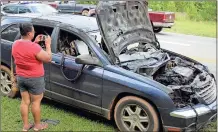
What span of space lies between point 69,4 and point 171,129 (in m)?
18.0

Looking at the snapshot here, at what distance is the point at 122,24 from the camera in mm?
5445

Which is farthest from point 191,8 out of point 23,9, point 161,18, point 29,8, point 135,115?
point 135,115

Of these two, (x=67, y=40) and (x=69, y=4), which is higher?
(x=67, y=40)

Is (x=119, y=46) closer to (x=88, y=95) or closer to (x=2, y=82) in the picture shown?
(x=88, y=95)

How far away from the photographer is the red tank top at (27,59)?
441cm

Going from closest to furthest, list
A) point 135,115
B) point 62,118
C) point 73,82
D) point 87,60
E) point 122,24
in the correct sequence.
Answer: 1. point 135,115
2. point 87,60
3. point 73,82
4. point 62,118
5. point 122,24

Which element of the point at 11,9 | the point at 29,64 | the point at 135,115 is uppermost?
the point at 29,64

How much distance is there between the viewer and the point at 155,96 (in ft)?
14.4

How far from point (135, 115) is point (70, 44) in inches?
65.1

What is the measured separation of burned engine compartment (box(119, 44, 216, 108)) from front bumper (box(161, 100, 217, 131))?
0.48 ft

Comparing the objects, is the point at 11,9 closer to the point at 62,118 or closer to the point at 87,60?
the point at 62,118

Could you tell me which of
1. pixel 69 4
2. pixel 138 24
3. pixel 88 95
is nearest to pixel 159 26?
pixel 69 4

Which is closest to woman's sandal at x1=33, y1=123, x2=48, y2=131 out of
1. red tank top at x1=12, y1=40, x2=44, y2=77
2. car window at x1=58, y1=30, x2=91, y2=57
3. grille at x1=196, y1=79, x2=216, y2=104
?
red tank top at x1=12, y1=40, x2=44, y2=77

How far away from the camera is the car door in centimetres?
492
